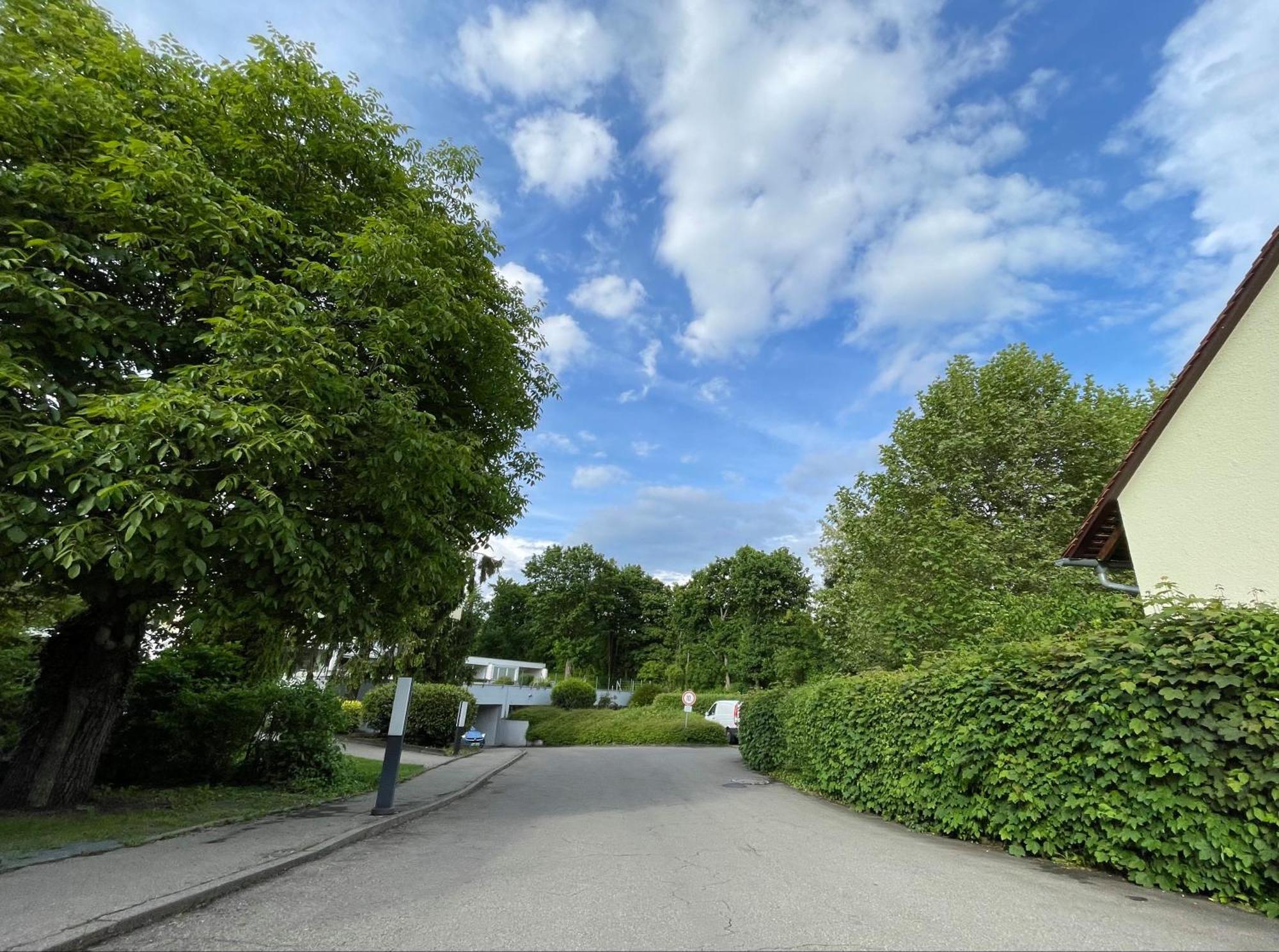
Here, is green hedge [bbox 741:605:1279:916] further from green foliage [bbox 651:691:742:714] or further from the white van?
green foliage [bbox 651:691:742:714]

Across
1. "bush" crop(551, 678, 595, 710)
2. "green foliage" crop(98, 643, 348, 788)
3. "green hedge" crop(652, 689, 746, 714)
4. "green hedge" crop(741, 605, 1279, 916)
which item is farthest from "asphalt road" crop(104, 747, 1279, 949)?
"bush" crop(551, 678, 595, 710)

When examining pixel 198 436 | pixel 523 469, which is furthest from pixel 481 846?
pixel 523 469

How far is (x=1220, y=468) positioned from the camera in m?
8.29

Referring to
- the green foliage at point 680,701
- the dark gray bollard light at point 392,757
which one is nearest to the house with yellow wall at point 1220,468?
the dark gray bollard light at point 392,757

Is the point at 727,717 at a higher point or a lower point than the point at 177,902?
higher

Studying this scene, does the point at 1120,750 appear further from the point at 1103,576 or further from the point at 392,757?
the point at 392,757

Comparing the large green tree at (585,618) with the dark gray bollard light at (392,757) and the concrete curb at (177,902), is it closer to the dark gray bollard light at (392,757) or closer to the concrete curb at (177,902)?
the dark gray bollard light at (392,757)

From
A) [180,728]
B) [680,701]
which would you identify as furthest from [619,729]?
[180,728]

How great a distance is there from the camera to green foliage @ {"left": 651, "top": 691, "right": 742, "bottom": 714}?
1725 inches

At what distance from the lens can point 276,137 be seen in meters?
8.12

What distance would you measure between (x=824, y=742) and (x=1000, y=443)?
11.1 meters

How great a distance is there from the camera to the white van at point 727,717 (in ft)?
118

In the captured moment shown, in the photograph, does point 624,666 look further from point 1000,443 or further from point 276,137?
point 276,137

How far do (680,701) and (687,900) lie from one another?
42.0 m
